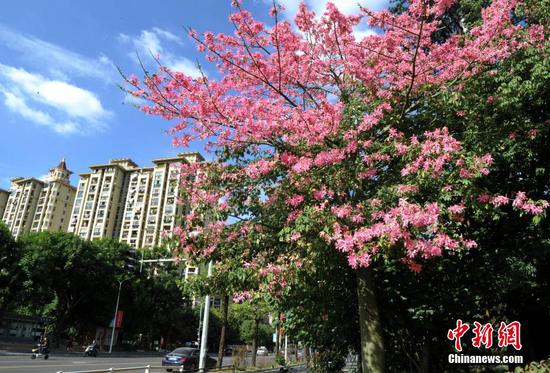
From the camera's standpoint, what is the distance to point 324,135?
23.9 ft

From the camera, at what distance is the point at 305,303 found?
9.02 m

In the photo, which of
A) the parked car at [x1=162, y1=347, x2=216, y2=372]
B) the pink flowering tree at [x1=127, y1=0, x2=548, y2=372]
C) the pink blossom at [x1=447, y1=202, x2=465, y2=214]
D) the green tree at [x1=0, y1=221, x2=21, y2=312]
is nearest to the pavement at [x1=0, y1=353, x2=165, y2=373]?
the parked car at [x1=162, y1=347, x2=216, y2=372]

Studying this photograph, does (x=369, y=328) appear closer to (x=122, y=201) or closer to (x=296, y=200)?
(x=296, y=200)

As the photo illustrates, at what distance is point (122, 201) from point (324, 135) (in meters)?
102

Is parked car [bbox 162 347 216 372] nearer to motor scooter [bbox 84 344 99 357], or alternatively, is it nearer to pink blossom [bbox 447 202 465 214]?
motor scooter [bbox 84 344 99 357]

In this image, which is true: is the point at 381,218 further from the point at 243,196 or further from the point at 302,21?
the point at 302,21

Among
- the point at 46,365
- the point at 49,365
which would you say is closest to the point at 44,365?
the point at 46,365

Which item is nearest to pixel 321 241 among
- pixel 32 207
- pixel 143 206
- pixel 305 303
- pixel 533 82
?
pixel 305 303

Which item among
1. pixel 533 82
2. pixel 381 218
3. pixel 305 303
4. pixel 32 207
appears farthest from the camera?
pixel 32 207

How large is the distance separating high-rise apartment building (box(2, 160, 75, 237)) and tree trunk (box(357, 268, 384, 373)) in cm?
11280

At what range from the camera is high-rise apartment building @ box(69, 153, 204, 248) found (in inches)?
3755

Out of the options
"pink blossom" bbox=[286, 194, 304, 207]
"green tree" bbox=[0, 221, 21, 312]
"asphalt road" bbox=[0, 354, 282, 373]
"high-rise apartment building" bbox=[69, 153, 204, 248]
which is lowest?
"asphalt road" bbox=[0, 354, 282, 373]

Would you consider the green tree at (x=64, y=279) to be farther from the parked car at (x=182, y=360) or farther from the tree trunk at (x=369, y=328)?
the tree trunk at (x=369, y=328)

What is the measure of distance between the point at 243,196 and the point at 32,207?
11813 centimetres
